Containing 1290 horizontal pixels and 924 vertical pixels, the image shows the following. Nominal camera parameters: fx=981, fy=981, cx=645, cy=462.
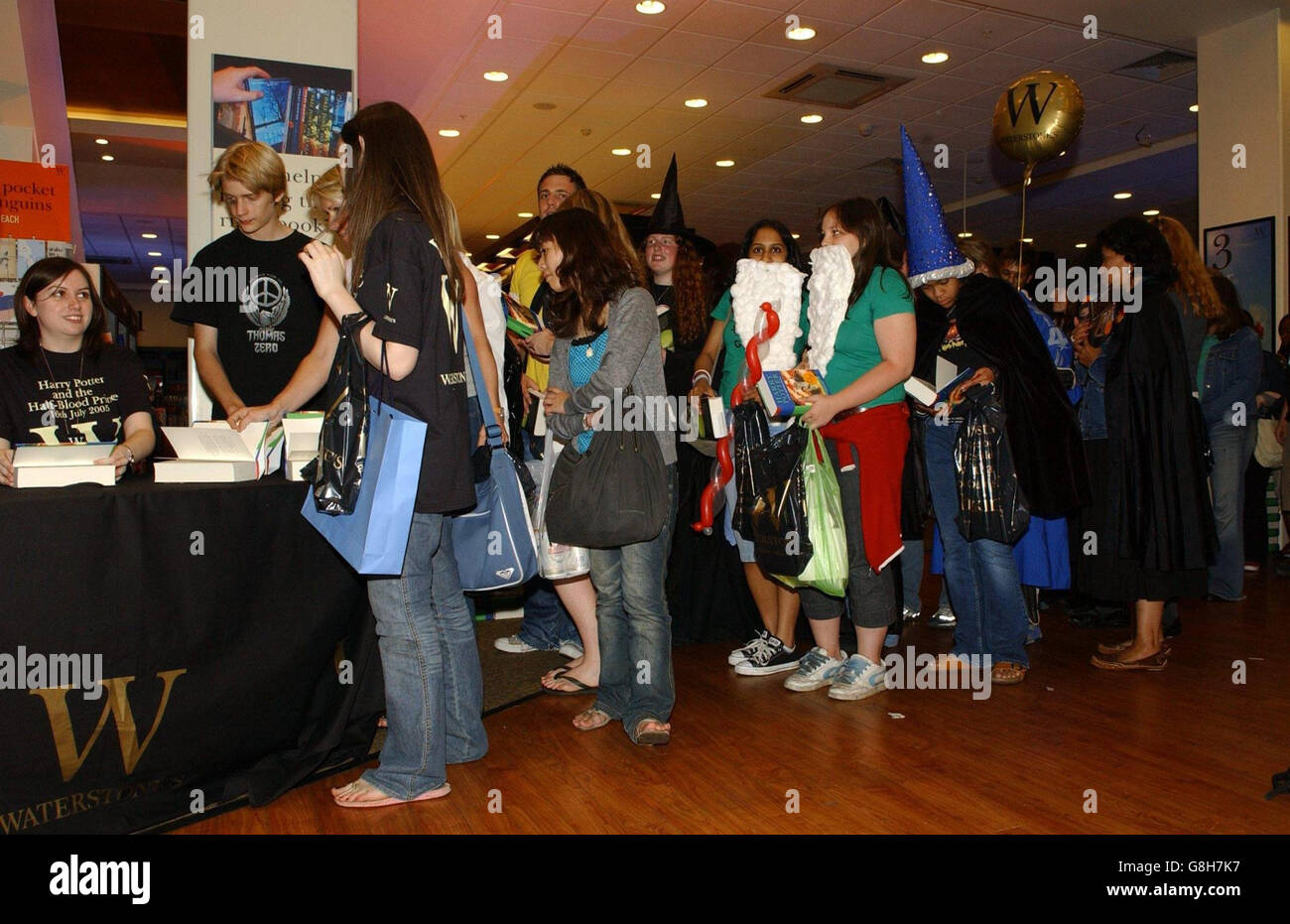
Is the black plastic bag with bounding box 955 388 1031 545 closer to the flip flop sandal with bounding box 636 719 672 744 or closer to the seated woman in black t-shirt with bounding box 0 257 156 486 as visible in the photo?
the flip flop sandal with bounding box 636 719 672 744

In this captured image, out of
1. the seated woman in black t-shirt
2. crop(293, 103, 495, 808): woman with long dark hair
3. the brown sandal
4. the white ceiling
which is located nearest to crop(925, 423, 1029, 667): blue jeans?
the brown sandal

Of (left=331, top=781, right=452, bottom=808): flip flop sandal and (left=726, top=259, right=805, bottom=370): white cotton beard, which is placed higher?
(left=726, top=259, right=805, bottom=370): white cotton beard

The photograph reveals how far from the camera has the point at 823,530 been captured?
2.88 meters

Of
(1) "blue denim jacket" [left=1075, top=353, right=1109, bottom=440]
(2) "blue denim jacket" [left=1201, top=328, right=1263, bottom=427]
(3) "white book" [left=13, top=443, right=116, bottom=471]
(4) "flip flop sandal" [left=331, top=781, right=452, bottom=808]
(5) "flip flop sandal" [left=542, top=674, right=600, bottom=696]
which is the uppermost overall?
(2) "blue denim jacket" [left=1201, top=328, right=1263, bottom=427]

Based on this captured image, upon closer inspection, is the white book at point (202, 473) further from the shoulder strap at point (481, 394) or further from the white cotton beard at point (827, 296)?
the white cotton beard at point (827, 296)

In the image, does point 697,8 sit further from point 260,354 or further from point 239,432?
point 239,432

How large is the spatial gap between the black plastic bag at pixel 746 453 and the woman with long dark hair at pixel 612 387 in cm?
31

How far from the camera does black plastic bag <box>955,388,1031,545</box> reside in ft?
10.4

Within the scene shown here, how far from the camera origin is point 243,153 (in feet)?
8.99

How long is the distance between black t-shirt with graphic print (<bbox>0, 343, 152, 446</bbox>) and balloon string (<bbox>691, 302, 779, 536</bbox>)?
5.53 ft

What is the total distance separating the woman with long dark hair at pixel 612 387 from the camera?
260cm

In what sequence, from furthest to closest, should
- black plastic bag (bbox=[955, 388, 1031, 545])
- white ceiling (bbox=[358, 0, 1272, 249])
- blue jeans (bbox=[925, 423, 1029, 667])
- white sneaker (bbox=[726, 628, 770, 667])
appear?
white ceiling (bbox=[358, 0, 1272, 249]) → white sneaker (bbox=[726, 628, 770, 667]) → blue jeans (bbox=[925, 423, 1029, 667]) → black plastic bag (bbox=[955, 388, 1031, 545])
